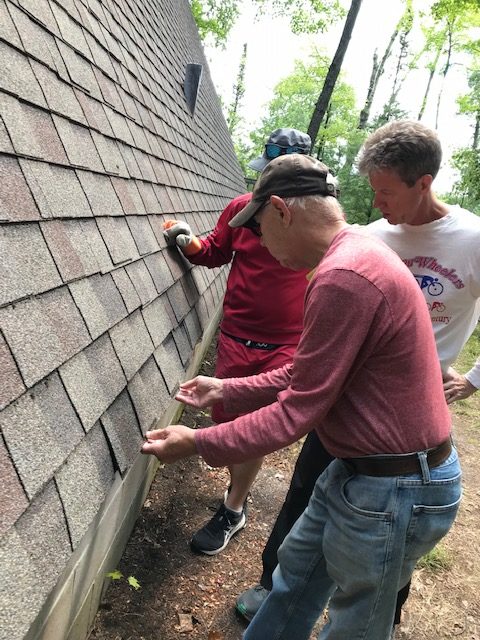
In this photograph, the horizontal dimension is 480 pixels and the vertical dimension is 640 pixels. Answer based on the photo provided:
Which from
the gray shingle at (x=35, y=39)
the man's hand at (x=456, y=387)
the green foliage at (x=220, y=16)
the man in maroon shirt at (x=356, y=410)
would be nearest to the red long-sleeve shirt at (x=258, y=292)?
the man's hand at (x=456, y=387)

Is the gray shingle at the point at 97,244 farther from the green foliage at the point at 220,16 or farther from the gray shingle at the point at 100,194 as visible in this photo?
the green foliage at the point at 220,16

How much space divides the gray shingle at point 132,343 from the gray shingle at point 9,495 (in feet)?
2.89

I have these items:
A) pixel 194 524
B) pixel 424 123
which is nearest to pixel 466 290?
pixel 424 123

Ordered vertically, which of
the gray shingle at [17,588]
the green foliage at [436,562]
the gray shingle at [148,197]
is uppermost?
the gray shingle at [148,197]

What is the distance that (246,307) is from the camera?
10.2ft

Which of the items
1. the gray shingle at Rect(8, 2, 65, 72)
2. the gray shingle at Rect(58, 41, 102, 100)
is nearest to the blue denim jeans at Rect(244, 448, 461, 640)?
the gray shingle at Rect(8, 2, 65, 72)

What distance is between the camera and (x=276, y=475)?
4.47m

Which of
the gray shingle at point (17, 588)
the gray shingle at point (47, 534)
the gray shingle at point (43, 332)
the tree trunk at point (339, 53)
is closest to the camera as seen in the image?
the gray shingle at point (17, 588)

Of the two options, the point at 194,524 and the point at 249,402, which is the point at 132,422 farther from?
the point at 194,524

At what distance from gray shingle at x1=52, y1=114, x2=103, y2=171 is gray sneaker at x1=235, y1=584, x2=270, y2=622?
8.09 feet

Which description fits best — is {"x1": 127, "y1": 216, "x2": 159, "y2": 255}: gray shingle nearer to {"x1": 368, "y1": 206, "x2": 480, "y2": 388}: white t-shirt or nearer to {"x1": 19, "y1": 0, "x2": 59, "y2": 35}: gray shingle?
{"x1": 19, "y1": 0, "x2": 59, "y2": 35}: gray shingle

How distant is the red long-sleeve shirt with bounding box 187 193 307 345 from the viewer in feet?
9.86

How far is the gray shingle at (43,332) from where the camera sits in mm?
1350

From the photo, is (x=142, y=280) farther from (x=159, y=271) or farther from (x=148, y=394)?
(x=148, y=394)
